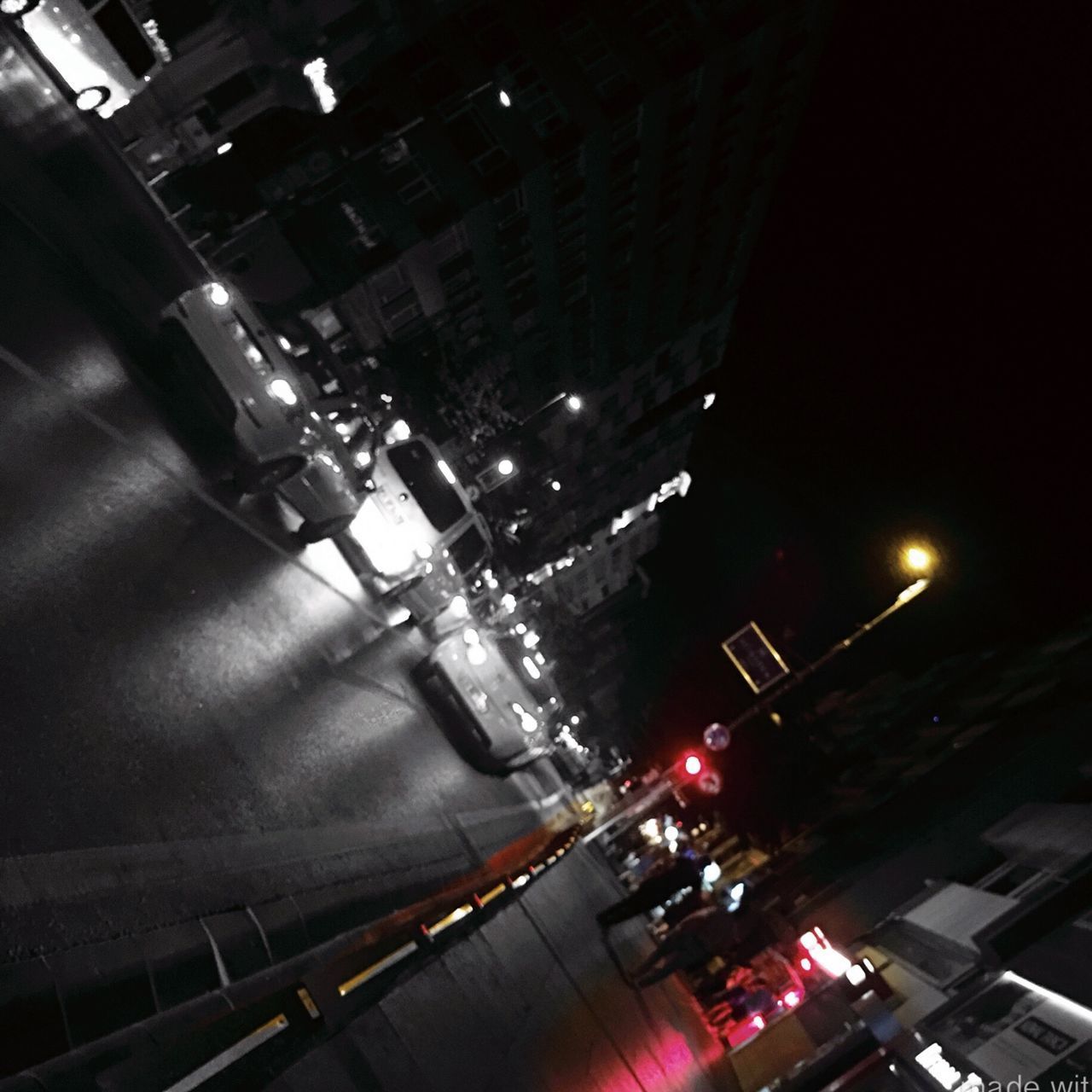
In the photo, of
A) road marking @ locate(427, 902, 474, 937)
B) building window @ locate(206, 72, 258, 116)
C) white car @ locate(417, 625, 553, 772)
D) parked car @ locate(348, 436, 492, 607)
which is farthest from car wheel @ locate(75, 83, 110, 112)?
building window @ locate(206, 72, 258, 116)

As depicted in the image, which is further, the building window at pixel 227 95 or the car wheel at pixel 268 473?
the building window at pixel 227 95

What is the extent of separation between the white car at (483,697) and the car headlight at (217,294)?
7906 mm

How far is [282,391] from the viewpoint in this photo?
908 centimetres

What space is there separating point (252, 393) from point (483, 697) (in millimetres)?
8830

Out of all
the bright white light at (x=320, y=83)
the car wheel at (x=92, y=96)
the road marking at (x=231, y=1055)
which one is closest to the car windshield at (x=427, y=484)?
the car wheel at (x=92, y=96)

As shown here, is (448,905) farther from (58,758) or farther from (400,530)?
(400,530)

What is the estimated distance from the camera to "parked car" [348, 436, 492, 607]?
13.4 m

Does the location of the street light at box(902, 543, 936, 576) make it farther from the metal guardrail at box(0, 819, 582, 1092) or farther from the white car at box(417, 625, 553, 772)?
the metal guardrail at box(0, 819, 582, 1092)

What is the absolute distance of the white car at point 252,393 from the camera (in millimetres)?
8492

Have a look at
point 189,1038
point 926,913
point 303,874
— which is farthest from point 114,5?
point 926,913

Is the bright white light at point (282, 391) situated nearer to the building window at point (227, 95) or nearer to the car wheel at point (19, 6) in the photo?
the car wheel at point (19, 6)

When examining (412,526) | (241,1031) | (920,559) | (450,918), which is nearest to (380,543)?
(412,526)

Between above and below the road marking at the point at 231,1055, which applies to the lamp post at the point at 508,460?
above

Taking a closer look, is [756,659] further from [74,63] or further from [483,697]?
[74,63]
